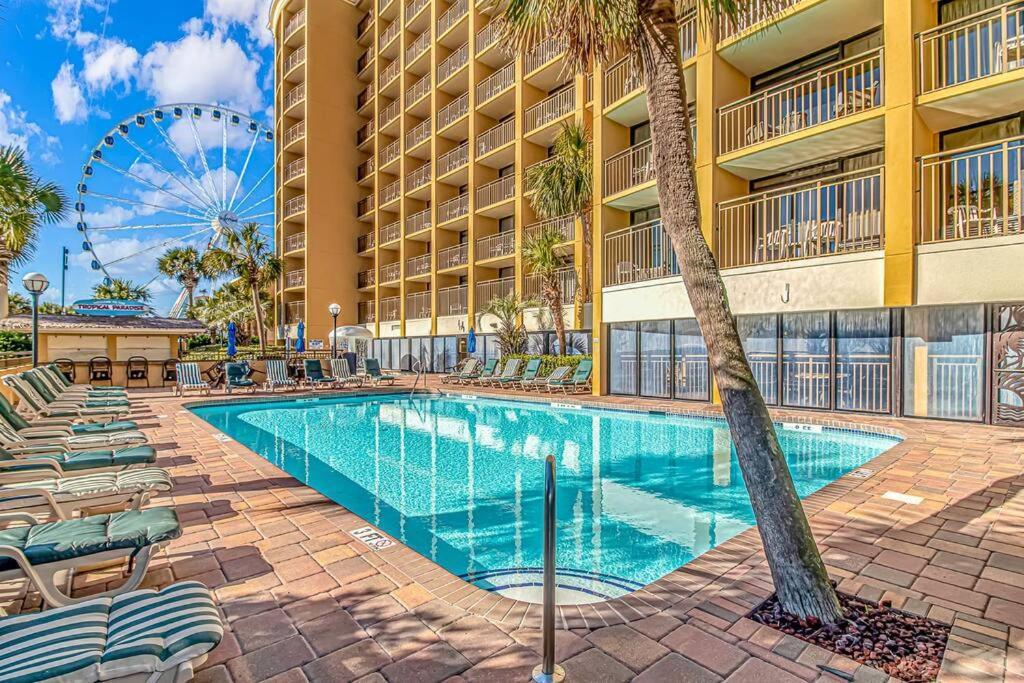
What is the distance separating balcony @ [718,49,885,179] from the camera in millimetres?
9461

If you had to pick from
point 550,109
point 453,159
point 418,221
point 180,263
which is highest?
point 550,109

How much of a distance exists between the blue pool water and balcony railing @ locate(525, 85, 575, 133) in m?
10.7

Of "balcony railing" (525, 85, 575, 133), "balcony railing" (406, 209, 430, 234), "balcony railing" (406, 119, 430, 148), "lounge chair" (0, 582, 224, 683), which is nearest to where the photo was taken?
"lounge chair" (0, 582, 224, 683)

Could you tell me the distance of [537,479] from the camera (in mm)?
6469

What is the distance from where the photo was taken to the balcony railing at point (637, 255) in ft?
41.3

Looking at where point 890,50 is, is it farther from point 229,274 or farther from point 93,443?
point 229,274

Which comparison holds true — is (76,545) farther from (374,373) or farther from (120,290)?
(120,290)

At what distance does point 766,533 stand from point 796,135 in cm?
951

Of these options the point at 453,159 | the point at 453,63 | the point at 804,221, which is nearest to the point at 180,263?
the point at 453,159

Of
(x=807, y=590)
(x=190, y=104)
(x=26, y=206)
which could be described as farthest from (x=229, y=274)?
(x=807, y=590)

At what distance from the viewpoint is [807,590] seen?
2578 mm

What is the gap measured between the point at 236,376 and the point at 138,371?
160 inches

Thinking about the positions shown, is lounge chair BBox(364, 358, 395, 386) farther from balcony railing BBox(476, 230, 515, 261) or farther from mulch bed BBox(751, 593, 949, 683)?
mulch bed BBox(751, 593, 949, 683)

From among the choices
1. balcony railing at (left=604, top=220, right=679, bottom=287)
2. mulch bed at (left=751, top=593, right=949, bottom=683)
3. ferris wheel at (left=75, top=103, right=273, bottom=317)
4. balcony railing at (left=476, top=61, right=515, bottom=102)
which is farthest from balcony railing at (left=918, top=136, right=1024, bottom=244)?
ferris wheel at (left=75, top=103, right=273, bottom=317)
